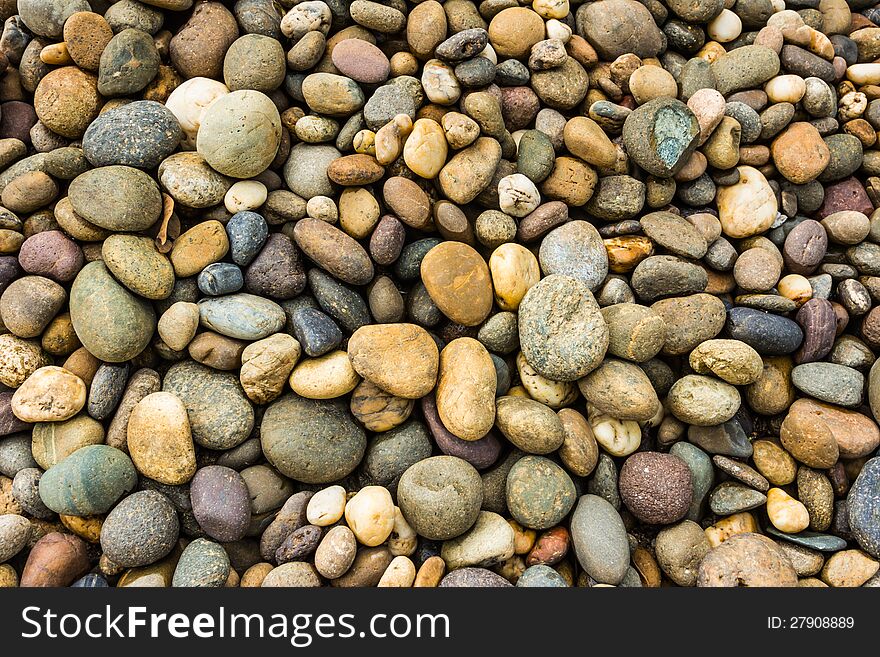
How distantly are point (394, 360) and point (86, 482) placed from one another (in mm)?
1128

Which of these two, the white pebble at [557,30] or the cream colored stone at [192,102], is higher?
the white pebble at [557,30]

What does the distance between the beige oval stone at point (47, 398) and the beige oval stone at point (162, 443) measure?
24cm

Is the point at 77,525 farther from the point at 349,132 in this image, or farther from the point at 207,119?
the point at 349,132

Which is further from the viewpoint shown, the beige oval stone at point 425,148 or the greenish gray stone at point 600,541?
the beige oval stone at point 425,148

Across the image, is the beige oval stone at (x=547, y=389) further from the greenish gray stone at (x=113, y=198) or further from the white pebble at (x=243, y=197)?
the greenish gray stone at (x=113, y=198)

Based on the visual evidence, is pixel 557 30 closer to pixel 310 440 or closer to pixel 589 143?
pixel 589 143

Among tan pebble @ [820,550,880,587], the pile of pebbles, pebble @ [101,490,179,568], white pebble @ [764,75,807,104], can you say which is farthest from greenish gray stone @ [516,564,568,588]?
white pebble @ [764,75,807,104]

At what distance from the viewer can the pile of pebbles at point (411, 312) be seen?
2244mm

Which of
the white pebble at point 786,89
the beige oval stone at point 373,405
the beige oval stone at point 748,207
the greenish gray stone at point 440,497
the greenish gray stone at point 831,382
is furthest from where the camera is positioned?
the white pebble at point 786,89

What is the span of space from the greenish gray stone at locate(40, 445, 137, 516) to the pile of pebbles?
0.01m

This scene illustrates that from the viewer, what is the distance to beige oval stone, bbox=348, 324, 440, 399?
2326mm

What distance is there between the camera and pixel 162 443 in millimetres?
2244

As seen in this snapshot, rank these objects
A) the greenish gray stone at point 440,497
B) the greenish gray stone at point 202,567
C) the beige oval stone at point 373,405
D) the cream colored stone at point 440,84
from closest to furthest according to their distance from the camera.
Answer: the greenish gray stone at point 202,567 < the greenish gray stone at point 440,497 < the beige oval stone at point 373,405 < the cream colored stone at point 440,84

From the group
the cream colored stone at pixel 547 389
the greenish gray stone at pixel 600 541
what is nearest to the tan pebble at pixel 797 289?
the cream colored stone at pixel 547 389
